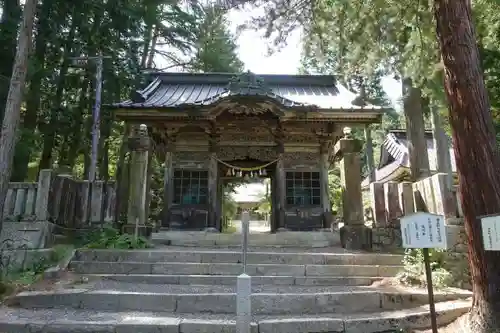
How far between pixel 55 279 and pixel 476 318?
639 centimetres

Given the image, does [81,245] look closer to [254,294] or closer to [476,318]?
[254,294]

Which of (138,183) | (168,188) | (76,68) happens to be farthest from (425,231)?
(76,68)

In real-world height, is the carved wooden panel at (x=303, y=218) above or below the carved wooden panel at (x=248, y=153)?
below

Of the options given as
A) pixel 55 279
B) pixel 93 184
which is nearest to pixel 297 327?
pixel 55 279

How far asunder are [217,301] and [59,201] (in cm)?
498

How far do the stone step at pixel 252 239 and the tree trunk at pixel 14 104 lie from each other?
4326 mm

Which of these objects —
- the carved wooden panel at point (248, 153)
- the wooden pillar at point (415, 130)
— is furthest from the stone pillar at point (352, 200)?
the wooden pillar at point (415, 130)

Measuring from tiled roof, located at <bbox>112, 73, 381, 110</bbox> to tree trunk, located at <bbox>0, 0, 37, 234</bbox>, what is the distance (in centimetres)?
338

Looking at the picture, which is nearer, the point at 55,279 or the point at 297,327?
the point at 297,327

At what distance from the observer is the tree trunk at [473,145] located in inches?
174

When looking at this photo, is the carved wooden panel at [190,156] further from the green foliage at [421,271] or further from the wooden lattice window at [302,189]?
the green foliage at [421,271]

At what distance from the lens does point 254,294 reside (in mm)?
5324

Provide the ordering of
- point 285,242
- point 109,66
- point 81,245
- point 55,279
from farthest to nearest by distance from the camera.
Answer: point 109,66
point 285,242
point 81,245
point 55,279

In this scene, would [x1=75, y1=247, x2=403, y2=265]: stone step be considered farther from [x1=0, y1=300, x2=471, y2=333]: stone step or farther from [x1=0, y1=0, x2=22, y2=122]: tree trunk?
[x1=0, y1=0, x2=22, y2=122]: tree trunk
